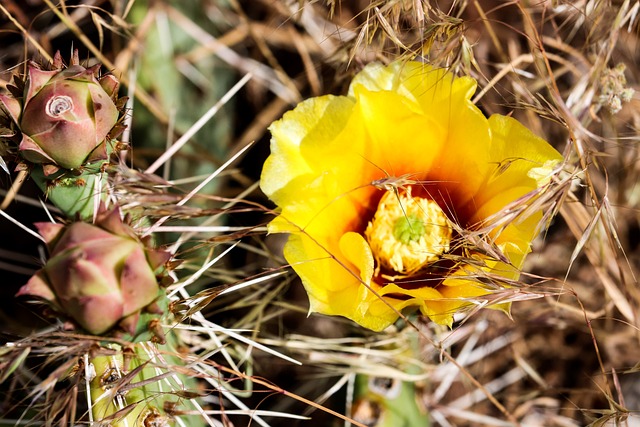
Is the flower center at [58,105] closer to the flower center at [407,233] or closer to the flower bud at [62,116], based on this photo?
the flower bud at [62,116]

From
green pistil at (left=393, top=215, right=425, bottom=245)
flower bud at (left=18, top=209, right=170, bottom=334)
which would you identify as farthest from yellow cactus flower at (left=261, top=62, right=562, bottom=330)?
flower bud at (left=18, top=209, right=170, bottom=334)

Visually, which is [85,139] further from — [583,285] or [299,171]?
[583,285]

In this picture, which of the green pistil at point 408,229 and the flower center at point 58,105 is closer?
the flower center at point 58,105

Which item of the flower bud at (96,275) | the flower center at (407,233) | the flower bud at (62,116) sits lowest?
the flower center at (407,233)

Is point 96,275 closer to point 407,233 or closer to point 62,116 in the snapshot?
point 62,116

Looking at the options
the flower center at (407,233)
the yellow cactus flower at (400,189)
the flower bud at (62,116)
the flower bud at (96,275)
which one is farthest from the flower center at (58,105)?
the flower center at (407,233)

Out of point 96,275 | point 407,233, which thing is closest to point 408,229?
point 407,233

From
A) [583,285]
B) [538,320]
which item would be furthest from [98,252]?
[583,285]
